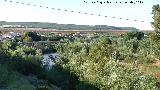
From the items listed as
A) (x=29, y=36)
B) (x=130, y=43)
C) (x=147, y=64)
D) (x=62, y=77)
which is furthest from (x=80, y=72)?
(x=29, y=36)

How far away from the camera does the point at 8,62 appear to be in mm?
72625

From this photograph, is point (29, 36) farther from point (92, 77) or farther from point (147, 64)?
point (92, 77)

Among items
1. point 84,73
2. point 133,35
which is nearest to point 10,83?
point 84,73

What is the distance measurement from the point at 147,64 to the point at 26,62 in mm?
33144

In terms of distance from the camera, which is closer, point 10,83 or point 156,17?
point 10,83

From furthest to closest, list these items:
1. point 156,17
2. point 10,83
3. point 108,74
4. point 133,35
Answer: point 133,35 < point 156,17 < point 10,83 < point 108,74

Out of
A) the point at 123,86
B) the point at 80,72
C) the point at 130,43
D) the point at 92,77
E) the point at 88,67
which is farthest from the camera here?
the point at 130,43

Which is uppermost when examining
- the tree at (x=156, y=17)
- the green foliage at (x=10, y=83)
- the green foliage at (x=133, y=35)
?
the tree at (x=156, y=17)

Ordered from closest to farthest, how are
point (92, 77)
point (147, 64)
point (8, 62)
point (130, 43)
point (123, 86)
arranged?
1. point (123, 86)
2. point (92, 77)
3. point (8, 62)
4. point (147, 64)
5. point (130, 43)

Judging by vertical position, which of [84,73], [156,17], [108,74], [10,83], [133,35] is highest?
[156,17]

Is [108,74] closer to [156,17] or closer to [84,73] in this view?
[84,73]

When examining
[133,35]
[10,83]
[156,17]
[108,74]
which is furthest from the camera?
[133,35]

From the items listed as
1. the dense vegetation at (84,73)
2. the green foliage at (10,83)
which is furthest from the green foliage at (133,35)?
the green foliage at (10,83)

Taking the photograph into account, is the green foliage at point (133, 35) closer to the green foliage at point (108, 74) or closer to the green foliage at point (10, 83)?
the green foliage at point (108, 74)
